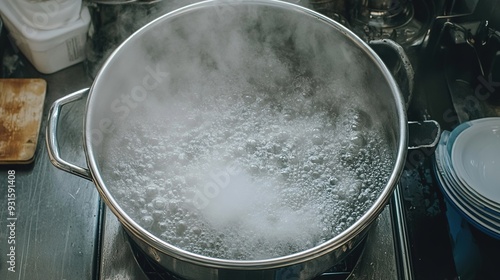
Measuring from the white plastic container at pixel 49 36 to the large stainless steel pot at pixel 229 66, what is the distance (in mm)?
230

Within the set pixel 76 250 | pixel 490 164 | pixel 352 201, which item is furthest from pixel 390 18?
pixel 76 250

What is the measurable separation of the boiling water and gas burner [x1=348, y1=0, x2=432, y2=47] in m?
0.24

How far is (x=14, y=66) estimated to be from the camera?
4.60ft

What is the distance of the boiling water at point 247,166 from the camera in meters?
1.05

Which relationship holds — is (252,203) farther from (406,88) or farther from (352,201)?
(406,88)

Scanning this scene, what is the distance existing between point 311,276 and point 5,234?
587 mm

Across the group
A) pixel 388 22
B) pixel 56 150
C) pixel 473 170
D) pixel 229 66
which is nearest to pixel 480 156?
pixel 473 170

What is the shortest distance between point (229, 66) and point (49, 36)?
15.1 inches

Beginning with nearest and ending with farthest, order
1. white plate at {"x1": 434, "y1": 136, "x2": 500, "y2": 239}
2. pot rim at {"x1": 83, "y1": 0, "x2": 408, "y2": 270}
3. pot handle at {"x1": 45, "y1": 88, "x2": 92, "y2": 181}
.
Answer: pot rim at {"x1": 83, "y1": 0, "x2": 408, "y2": 270} < pot handle at {"x1": 45, "y1": 88, "x2": 92, "y2": 181} < white plate at {"x1": 434, "y1": 136, "x2": 500, "y2": 239}

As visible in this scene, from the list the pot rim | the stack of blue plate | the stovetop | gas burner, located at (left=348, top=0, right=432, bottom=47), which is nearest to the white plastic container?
the stovetop

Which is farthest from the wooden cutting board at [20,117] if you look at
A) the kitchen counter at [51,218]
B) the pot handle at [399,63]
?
the pot handle at [399,63]

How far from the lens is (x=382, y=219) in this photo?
1.17m

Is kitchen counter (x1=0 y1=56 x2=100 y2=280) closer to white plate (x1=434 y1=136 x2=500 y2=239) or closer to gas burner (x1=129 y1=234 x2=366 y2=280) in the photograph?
gas burner (x1=129 y1=234 x2=366 y2=280)

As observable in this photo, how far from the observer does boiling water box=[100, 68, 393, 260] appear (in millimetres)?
1048
